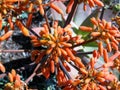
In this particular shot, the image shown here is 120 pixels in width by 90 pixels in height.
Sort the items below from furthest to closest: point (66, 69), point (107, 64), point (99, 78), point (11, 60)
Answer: point (11, 60)
point (66, 69)
point (107, 64)
point (99, 78)

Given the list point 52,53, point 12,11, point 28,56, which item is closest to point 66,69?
point 52,53

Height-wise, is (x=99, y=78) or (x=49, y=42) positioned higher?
(x=49, y=42)

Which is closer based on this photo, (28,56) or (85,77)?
(85,77)

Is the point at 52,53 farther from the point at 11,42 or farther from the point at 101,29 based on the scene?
the point at 11,42

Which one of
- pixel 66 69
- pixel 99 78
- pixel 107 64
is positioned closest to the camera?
pixel 99 78

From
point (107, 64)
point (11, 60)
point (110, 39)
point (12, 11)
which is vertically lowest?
point (11, 60)

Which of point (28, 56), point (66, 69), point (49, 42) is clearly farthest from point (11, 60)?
point (49, 42)

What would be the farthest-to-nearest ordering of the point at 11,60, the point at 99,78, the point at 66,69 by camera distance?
the point at 11,60 < the point at 66,69 < the point at 99,78

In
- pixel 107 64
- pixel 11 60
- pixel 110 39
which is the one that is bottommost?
pixel 11 60

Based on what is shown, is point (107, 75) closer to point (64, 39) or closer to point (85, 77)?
point (85, 77)
